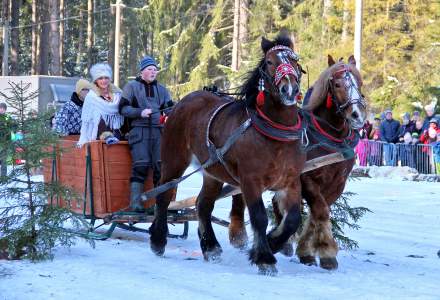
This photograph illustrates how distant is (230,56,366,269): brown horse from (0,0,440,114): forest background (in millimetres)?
15591

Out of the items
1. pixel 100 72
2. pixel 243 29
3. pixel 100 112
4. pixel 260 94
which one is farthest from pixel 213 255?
pixel 243 29

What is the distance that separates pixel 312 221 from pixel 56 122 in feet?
12.3

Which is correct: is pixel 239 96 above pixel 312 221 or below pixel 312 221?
above

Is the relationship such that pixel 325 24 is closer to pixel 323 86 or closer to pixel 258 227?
pixel 323 86

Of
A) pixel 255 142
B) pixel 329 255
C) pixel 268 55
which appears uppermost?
pixel 268 55

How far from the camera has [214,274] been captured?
22.2ft

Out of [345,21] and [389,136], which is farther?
[345,21]

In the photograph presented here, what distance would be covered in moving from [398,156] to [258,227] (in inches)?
509

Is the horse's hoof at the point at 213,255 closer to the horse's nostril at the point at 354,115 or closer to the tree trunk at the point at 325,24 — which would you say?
the horse's nostril at the point at 354,115

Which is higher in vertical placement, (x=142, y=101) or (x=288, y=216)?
(x=142, y=101)

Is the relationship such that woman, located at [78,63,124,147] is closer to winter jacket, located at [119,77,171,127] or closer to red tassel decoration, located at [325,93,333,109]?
winter jacket, located at [119,77,171,127]

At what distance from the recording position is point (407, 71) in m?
27.8

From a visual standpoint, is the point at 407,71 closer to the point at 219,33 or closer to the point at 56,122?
the point at 219,33

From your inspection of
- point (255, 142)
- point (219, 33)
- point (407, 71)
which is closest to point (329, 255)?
point (255, 142)
